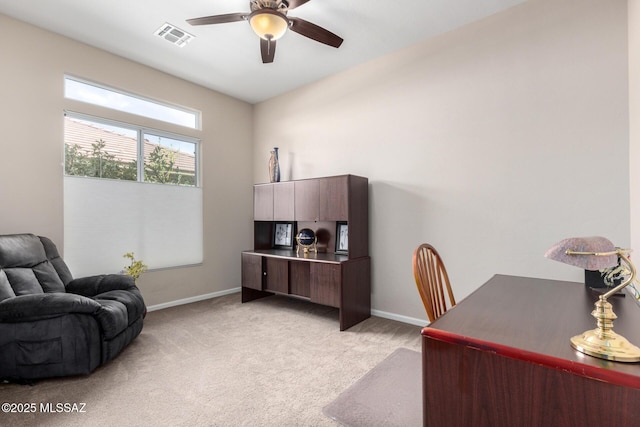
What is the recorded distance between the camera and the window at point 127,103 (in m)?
3.33

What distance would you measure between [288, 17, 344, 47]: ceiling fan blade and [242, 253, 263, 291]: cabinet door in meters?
2.65

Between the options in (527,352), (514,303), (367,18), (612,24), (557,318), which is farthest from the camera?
(367,18)

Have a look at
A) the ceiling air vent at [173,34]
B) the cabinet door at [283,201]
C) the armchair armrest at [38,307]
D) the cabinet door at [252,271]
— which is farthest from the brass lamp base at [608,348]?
the ceiling air vent at [173,34]

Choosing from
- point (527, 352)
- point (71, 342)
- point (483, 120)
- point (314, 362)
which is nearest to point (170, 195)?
point (71, 342)

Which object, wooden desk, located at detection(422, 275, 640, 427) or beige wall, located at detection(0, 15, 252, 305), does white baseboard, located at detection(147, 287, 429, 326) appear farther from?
wooden desk, located at detection(422, 275, 640, 427)

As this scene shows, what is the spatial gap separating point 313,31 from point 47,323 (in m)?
3.02

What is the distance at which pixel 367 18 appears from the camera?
2.89 metres

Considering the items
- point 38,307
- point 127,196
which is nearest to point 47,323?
point 38,307

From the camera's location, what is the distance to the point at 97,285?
9.45ft

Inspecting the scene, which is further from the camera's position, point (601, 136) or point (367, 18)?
point (367, 18)

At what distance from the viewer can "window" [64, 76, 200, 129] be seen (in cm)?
333

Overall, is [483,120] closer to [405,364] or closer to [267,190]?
[405,364]

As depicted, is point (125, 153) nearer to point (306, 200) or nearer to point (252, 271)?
point (252, 271)

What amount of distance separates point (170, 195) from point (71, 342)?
7.20 ft
